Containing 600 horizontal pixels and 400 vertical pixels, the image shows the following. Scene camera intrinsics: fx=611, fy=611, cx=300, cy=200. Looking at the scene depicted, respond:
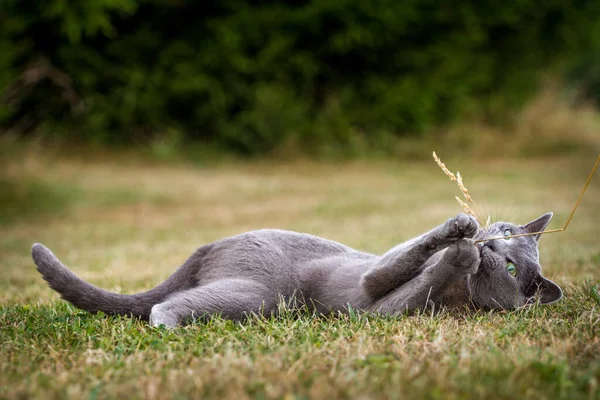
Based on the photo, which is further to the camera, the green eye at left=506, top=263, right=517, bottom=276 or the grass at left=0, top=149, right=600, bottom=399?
the green eye at left=506, top=263, right=517, bottom=276

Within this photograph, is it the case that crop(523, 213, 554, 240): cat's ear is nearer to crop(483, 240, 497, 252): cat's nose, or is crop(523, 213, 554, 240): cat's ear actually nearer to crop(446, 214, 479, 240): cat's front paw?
crop(483, 240, 497, 252): cat's nose

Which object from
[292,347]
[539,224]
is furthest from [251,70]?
[292,347]

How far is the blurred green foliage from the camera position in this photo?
889 cm

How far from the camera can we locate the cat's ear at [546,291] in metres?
2.35

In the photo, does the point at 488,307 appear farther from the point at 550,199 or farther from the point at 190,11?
the point at 190,11

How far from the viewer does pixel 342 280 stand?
2500 millimetres

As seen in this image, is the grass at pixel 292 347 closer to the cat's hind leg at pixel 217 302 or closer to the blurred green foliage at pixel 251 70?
the cat's hind leg at pixel 217 302

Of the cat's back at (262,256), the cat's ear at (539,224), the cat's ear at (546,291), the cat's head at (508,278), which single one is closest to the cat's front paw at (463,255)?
the cat's head at (508,278)

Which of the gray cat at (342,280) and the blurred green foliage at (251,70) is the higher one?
the blurred green foliage at (251,70)

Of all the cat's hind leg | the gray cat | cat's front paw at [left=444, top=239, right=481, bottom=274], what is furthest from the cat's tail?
cat's front paw at [left=444, top=239, right=481, bottom=274]

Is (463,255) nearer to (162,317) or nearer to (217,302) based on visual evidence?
(217,302)

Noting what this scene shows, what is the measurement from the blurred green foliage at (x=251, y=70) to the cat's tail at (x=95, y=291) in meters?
6.34

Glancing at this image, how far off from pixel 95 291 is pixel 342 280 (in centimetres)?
98

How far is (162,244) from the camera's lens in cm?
563
